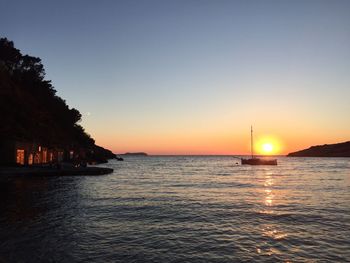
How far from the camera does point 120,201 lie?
1335 inches

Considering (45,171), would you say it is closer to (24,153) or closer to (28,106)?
(24,153)

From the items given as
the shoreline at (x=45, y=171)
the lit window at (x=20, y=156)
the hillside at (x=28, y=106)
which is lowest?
the shoreline at (x=45, y=171)

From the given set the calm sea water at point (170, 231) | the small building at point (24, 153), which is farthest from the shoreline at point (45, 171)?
the calm sea water at point (170, 231)

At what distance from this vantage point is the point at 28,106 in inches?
2672

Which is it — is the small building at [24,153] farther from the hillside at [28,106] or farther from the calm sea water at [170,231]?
the calm sea water at [170,231]

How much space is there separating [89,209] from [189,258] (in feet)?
50.2

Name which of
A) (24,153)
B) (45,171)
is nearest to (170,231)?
(45,171)

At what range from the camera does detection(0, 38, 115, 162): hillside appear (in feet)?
204

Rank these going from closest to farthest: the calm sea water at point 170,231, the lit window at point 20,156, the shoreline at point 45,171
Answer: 1. the calm sea water at point 170,231
2. the shoreline at point 45,171
3. the lit window at point 20,156

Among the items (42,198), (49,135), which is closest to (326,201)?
(42,198)

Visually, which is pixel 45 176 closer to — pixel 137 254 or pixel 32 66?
pixel 137 254

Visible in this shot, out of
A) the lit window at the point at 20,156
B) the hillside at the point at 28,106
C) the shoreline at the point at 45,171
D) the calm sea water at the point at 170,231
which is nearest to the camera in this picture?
the calm sea water at the point at 170,231

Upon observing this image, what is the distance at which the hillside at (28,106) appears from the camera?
62.2 meters

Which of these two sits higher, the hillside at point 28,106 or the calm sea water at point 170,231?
the hillside at point 28,106
